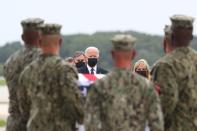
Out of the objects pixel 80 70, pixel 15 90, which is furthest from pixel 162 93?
pixel 80 70

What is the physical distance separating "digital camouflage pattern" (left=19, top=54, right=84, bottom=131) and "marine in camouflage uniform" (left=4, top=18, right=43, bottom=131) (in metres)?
0.80

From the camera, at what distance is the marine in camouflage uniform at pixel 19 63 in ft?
35.3

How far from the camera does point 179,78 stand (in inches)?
391

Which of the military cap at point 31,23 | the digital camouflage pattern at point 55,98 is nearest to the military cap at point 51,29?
the digital camouflage pattern at point 55,98

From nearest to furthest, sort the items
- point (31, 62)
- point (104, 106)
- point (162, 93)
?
point (104, 106) < point (162, 93) < point (31, 62)

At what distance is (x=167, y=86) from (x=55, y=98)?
1.08 m

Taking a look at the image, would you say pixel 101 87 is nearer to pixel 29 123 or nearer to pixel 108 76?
pixel 108 76

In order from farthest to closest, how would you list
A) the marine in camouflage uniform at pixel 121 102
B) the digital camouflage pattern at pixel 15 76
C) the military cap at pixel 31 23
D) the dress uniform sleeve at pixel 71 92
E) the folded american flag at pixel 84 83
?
the digital camouflage pattern at pixel 15 76 < the military cap at pixel 31 23 < the folded american flag at pixel 84 83 < the dress uniform sleeve at pixel 71 92 < the marine in camouflage uniform at pixel 121 102

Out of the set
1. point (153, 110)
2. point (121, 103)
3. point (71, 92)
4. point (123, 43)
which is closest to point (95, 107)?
point (121, 103)

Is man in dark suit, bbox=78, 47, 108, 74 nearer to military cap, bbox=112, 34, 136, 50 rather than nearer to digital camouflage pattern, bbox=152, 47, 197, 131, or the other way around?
digital camouflage pattern, bbox=152, 47, 197, 131

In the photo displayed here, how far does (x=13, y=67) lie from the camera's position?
11125 mm

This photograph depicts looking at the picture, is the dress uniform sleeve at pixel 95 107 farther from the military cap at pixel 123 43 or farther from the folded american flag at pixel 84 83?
the folded american flag at pixel 84 83

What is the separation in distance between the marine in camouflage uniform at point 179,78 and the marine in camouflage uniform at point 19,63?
146 centimetres

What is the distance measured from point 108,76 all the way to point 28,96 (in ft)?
4.80
